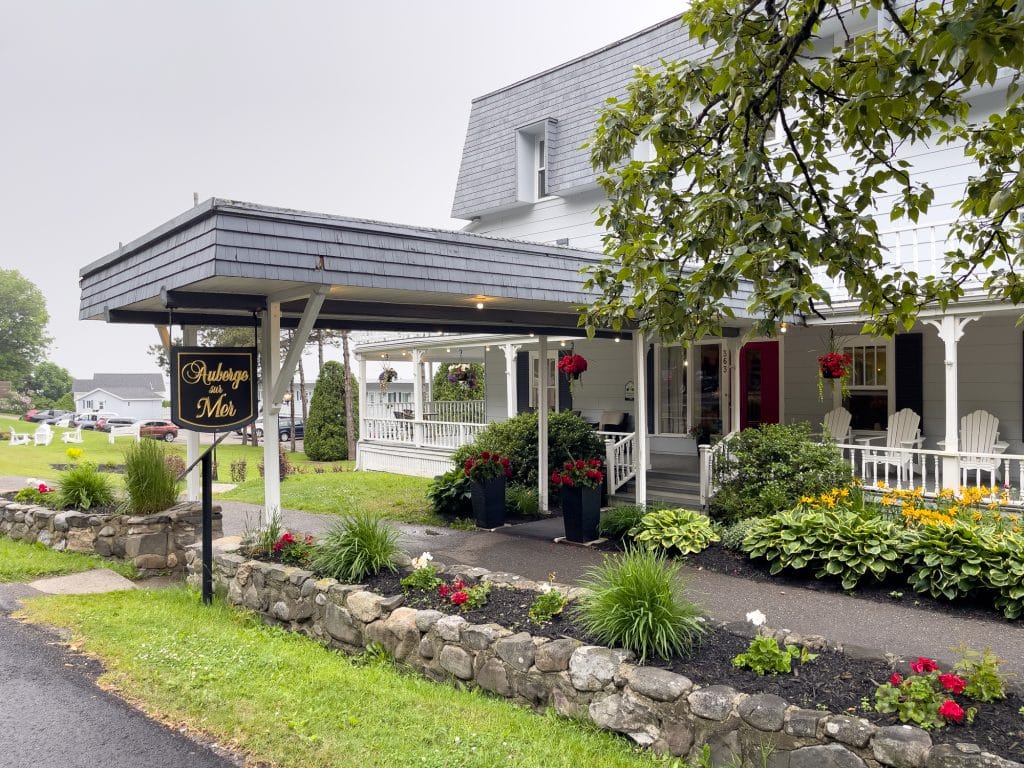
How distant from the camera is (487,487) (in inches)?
412

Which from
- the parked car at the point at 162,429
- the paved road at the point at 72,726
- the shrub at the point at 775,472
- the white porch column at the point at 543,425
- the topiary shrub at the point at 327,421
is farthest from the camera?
the parked car at the point at 162,429

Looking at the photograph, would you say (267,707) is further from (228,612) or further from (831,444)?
(831,444)

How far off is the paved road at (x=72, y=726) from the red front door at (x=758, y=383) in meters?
10.5

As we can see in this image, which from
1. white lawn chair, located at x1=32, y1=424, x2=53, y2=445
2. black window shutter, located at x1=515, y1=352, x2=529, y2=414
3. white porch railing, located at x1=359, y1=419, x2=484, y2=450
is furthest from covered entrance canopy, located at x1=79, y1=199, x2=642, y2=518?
white lawn chair, located at x1=32, y1=424, x2=53, y2=445

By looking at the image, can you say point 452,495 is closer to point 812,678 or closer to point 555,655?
point 555,655

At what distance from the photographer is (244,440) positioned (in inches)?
1425

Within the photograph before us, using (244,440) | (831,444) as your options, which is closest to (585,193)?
(831,444)

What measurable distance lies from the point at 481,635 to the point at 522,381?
1196cm

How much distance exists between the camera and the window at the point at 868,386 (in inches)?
462

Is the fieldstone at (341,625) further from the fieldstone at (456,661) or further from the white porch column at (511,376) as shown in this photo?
the white porch column at (511,376)

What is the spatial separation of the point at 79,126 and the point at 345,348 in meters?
71.0

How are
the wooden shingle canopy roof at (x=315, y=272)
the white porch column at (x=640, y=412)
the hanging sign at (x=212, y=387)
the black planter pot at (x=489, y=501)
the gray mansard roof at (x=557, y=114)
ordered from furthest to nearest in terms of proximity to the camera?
the gray mansard roof at (x=557, y=114) < the black planter pot at (x=489, y=501) < the white porch column at (x=640, y=412) < the hanging sign at (x=212, y=387) < the wooden shingle canopy roof at (x=315, y=272)

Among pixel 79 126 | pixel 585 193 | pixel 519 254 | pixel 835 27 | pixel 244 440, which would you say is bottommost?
pixel 244 440

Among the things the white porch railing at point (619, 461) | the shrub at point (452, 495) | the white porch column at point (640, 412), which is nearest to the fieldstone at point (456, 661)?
the white porch column at point (640, 412)
